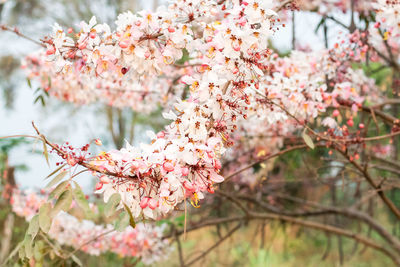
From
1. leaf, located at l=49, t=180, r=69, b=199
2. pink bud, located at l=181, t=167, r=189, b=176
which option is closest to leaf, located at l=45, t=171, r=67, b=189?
leaf, located at l=49, t=180, r=69, b=199

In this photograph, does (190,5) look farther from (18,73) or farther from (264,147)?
(18,73)

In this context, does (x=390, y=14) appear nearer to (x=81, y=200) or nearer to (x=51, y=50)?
(x=51, y=50)

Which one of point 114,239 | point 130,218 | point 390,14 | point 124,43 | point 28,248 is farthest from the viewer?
point 114,239

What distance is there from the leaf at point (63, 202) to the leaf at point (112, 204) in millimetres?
80

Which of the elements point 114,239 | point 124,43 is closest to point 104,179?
point 124,43

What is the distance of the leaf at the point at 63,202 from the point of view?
87 centimetres

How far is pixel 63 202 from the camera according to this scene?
0.87 metres

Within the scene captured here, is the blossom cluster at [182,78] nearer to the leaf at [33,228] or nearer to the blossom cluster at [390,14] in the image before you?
the leaf at [33,228]

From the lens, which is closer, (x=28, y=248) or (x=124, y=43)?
(x=28, y=248)

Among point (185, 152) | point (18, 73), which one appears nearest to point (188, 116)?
point (185, 152)

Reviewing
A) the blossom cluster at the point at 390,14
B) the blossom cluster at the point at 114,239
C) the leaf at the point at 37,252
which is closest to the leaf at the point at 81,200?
the leaf at the point at 37,252

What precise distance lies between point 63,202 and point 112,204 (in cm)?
10

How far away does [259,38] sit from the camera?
1022 mm

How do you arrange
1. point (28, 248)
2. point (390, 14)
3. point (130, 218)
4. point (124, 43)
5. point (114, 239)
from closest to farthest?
point (130, 218), point (28, 248), point (124, 43), point (390, 14), point (114, 239)
